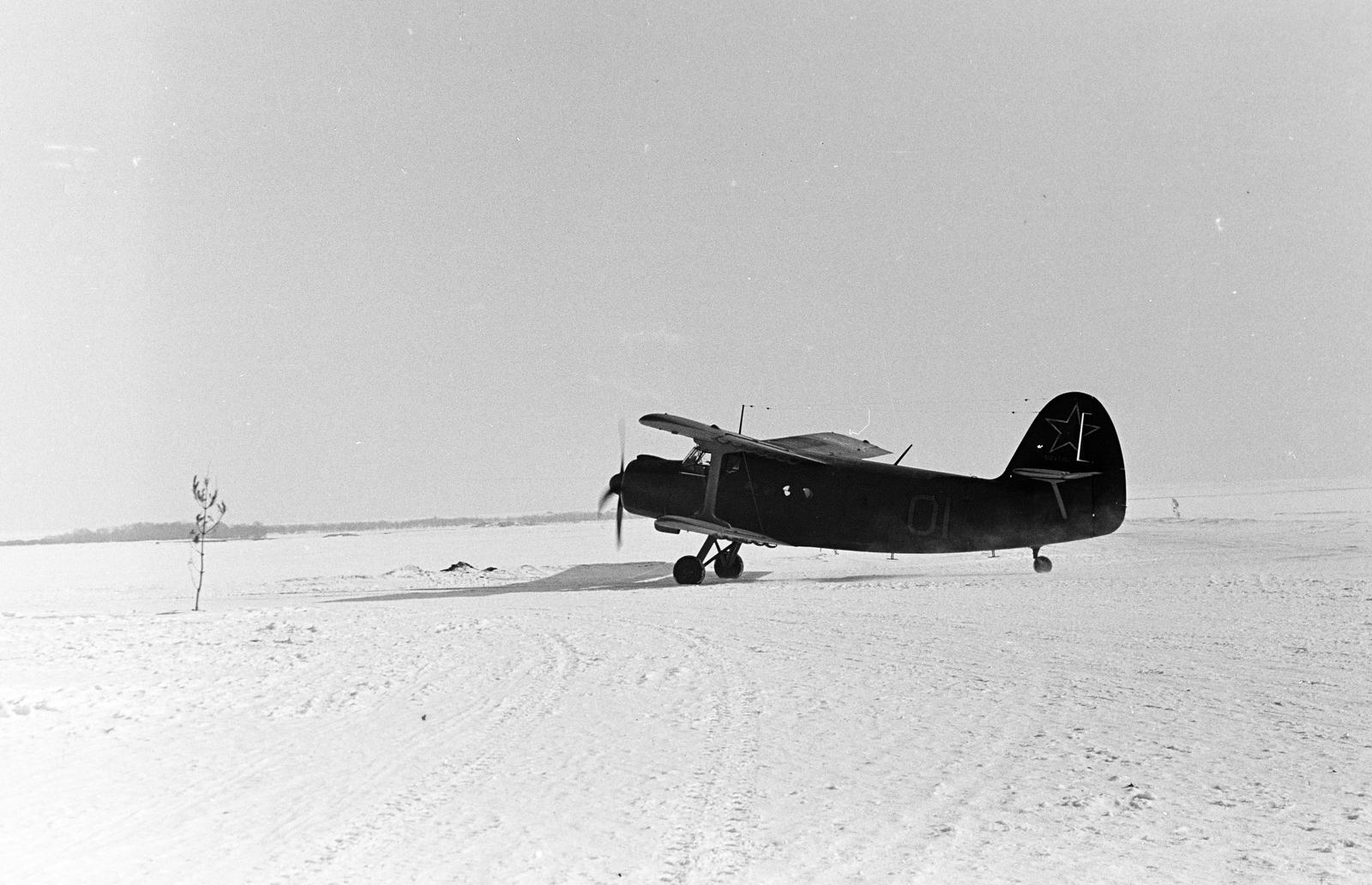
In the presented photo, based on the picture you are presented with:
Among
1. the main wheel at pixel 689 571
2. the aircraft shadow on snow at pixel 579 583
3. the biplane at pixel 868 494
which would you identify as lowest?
the aircraft shadow on snow at pixel 579 583

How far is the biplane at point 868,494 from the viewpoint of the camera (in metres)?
18.5

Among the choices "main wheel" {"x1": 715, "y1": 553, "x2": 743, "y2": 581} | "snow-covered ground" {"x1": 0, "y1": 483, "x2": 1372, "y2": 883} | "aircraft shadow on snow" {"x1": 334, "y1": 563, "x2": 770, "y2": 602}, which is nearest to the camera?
"snow-covered ground" {"x1": 0, "y1": 483, "x2": 1372, "y2": 883}

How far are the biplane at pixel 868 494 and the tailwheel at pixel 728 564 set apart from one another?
0.09 ft

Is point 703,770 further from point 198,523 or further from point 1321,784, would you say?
point 198,523

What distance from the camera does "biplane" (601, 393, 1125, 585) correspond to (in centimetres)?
1845

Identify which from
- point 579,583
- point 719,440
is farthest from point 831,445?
point 579,583

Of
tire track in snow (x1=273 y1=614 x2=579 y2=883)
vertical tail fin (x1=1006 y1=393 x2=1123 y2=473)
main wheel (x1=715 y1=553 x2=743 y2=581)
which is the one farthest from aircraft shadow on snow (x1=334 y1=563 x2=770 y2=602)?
tire track in snow (x1=273 y1=614 x2=579 y2=883)

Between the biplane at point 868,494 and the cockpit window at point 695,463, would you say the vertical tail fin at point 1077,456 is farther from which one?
→ the cockpit window at point 695,463

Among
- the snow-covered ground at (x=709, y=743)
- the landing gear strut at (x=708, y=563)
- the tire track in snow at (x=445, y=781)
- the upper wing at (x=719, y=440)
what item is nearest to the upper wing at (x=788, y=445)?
the upper wing at (x=719, y=440)

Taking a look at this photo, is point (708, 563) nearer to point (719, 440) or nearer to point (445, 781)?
point (719, 440)

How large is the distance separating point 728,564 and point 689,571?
4.79ft

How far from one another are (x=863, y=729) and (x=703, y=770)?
1.43 m

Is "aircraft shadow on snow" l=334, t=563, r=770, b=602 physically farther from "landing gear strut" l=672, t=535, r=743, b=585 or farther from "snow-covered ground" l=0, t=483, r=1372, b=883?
"snow-covered ground" l=0, t=483, r=1372, b=883

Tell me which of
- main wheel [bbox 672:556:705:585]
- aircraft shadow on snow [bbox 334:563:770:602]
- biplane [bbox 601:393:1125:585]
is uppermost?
biplane [bbox 601:393:1125:585]
